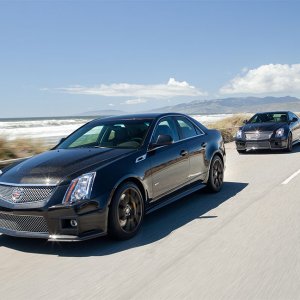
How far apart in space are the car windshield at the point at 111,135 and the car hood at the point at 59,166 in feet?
1.17

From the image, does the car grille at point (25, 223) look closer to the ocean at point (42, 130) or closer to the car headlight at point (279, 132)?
the ocean at point (42, 130)

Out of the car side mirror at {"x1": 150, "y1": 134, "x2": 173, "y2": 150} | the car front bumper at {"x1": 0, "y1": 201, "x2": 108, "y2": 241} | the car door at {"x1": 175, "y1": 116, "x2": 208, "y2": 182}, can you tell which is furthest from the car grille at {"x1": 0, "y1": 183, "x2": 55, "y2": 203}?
the car door at {"x1": 175, "y1": 116, "x2": 208, "y2": 182}

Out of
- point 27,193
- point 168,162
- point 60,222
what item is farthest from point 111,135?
point 60,222

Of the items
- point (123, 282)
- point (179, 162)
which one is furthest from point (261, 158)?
point (123, 282)

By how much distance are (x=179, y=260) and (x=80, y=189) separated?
1.35 meters

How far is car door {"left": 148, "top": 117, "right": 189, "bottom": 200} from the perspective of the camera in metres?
6.13

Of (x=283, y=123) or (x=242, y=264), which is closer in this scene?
(x=242, y=264)

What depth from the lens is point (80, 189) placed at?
4992 mm

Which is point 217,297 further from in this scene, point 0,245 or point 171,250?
point 0,245

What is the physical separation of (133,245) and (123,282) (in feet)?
3.75

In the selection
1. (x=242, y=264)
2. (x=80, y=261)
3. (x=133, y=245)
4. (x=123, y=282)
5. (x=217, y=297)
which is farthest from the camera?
(x=133, y=245)

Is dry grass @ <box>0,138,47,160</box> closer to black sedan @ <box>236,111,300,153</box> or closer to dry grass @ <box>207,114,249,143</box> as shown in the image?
black sedan @ <box>236,111,300,153</box>

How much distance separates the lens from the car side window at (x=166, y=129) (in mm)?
6627

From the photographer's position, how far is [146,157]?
19.6 ft
